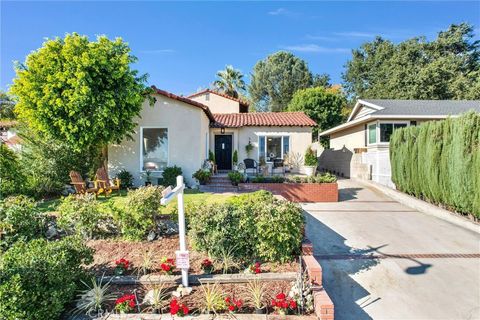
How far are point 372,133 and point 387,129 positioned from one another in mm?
966

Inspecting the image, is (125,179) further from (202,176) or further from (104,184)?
(202,176)

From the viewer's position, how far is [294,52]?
4297 centimetres

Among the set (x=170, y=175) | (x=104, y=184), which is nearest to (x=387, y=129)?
(x=170, y=175)

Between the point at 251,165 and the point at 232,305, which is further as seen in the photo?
the point at 251,165

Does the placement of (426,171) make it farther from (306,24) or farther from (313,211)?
(306,24)

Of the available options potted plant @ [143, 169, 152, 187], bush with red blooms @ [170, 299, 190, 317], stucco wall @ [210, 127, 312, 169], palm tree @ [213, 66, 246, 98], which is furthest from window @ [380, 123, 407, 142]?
palm tree @ [213, 66, 246, 98]

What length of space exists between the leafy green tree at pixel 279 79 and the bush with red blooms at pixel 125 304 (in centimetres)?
3897

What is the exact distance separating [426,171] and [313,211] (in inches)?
196

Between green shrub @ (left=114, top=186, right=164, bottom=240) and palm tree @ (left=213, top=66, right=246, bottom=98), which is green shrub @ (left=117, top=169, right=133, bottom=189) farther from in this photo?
palm tree @ (left=213, top=66, right=246, bottom=98)

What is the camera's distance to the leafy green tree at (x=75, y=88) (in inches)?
392

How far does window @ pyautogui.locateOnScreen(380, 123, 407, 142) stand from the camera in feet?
55.1

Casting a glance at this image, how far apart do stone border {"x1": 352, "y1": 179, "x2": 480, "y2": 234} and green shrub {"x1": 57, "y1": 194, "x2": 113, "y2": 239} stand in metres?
10.8

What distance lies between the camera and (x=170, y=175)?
12.2 metres

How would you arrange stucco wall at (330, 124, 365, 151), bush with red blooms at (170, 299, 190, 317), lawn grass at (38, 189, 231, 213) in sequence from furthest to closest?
stucco wall at (330, 124, 365, 151), lawn grass at (38, 189, 231, 213), bush with red blooms at (170, 299, 190, 317)
